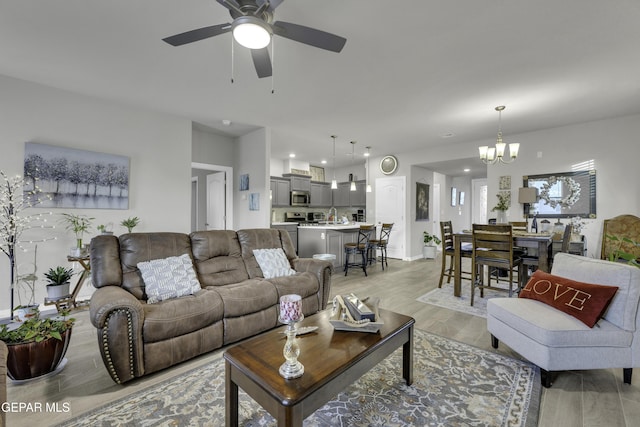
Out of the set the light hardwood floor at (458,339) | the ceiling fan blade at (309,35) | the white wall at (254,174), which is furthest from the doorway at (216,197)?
the ceiling fan blade at (309,35)

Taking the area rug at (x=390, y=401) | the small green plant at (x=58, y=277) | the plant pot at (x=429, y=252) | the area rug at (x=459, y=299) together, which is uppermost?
the small green plant at (x=58, y=277)

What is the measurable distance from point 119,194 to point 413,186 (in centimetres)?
594

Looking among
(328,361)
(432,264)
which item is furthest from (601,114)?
(328,361)

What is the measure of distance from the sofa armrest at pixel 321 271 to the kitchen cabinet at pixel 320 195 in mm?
4614

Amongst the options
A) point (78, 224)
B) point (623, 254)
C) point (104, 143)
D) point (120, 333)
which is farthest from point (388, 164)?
point (120, 333)

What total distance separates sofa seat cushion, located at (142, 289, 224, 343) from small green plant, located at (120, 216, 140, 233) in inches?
85.9

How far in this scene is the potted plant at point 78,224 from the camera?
11.2 feet

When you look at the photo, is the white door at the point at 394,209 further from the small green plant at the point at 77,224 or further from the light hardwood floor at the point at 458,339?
the small green plant at the point at 77,224

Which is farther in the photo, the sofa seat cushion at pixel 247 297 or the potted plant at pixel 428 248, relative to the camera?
the potted plant at pixel 428 248

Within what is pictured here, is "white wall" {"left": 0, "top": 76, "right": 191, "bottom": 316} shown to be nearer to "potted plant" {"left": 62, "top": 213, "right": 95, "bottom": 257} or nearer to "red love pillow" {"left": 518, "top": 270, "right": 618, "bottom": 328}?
"potted plant" {"left": 62, "top": 213, "right": 95, "bottom": 257}

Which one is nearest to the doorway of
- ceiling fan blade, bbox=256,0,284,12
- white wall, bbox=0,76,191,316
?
white wall, bbox=0,76,191,316

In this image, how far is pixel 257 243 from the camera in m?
3.21

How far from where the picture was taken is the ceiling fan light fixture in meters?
1.61

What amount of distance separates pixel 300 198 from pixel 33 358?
19.4ft
